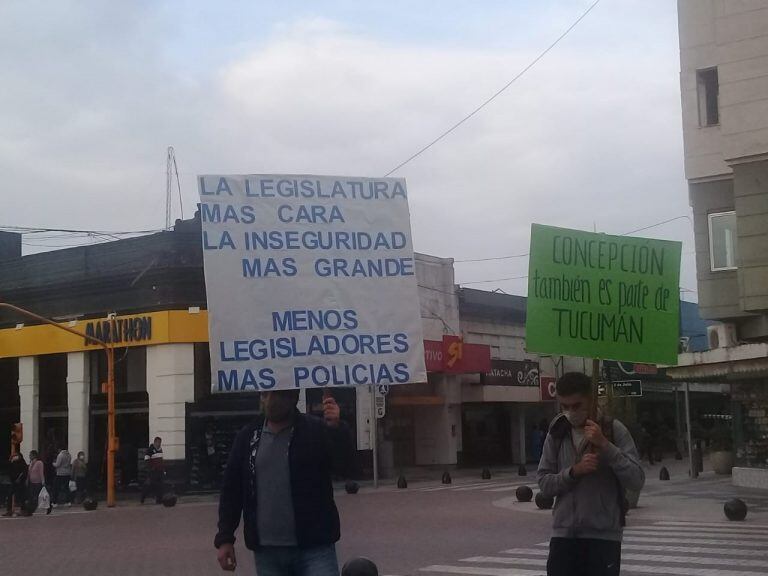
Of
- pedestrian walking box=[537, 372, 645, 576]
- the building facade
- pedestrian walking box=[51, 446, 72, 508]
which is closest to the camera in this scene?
pedestrian walking box=[537, 372, 645, 576]

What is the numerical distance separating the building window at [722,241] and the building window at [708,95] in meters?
2.40

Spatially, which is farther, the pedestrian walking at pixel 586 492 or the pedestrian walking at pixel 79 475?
the pedestrian walking at pixel 79 475

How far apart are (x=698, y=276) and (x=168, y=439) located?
17005 mm

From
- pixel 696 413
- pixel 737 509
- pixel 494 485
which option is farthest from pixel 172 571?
pixel 696 413

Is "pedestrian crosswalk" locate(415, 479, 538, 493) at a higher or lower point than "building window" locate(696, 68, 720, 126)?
lower

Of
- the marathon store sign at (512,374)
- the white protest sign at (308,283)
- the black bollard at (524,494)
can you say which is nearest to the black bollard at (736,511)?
the black bollard at (524,494)

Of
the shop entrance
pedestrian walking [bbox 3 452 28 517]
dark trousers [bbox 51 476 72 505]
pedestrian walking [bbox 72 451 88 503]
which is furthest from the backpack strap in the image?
the shop entrance

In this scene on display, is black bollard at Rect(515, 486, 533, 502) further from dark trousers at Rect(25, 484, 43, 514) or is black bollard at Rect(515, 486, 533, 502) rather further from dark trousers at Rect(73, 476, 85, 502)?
dark trousers at Rect(73, 476, 85, 502)

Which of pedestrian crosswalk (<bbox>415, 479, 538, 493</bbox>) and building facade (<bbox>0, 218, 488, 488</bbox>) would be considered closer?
pedestrian crosswalk (<bbox>415, 479, 538, 493</bbox>)

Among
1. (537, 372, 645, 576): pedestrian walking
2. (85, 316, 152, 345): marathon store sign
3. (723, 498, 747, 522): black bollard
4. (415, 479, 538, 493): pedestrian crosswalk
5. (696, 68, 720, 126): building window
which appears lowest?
(415, 479, 538, 493): pedestrian crosswalk

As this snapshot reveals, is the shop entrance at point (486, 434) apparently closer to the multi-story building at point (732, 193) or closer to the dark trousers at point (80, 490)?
the multi-story building at point (732, 193)

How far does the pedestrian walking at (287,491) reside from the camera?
5.62 metres

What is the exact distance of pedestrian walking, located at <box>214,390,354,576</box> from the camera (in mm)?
5625

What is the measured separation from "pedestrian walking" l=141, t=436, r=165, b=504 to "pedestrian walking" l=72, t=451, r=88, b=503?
99.1 inches
